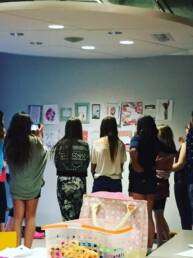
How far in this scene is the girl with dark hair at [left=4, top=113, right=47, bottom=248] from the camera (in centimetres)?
488

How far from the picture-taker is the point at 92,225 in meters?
2.22

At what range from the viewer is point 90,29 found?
15.5 ft

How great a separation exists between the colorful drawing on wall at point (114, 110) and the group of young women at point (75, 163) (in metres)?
1.39

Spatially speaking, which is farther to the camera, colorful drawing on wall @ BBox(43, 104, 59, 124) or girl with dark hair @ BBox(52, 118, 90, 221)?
colorful drawing on wall @ BBox(43, 104, 59, 124)

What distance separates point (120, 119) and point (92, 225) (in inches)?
177

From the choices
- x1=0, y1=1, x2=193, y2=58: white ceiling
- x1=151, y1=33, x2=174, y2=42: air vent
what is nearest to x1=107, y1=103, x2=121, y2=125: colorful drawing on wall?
x1=0, y1=1, x2=193, y2=58: white ceiling

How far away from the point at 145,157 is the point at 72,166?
68 cm

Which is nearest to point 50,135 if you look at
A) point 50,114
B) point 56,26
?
point 50,114

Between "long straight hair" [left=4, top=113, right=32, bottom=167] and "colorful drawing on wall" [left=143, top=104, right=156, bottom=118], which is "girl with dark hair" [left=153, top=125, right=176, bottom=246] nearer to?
"colorful drawing on wall" [left=143, top=104, right=156, bottom=118]

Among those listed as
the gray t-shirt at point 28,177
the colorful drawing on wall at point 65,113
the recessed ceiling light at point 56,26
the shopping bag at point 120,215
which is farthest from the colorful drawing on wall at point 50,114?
the shopping bag at point 120,215

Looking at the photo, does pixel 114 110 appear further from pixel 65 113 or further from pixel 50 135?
pixel 50 135

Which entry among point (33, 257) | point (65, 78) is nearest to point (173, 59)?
point (65, 78)

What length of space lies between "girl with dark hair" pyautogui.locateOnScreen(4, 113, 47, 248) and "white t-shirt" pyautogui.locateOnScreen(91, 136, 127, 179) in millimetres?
534

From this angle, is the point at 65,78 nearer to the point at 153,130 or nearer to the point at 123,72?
the point at 123,72
